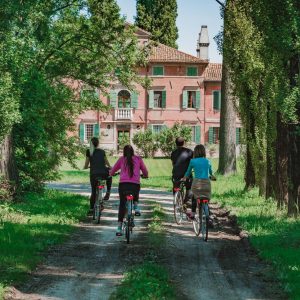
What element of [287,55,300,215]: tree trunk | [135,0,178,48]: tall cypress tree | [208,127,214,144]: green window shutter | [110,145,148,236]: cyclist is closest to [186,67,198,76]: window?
[135,0,178,48]: tall cypress tree

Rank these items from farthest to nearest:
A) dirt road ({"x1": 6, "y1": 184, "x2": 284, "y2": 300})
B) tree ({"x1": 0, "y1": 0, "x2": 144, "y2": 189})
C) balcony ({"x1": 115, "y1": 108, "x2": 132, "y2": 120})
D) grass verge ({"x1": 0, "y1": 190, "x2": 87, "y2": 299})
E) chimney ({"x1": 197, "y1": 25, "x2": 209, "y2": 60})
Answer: chimney ({"x1": 197, "y1": 25, "x2": 209, "y2": 60}) → balcony ({"x1": 115, "y1": 108, "x2": 132, "y2": 120}) → tree ({"x1": 0, "y1": 0, "x2": 144, "y2": 189}) → grass verge ({"x1": 0, "y1": 190, "x2": 87, "y2": 299}) → dirt road ({"x1": 6, "y1": 184, "x2": 284, "y2": 300})

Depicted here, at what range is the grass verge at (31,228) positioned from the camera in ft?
29.8

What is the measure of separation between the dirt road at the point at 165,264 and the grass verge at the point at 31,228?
0.72 feet

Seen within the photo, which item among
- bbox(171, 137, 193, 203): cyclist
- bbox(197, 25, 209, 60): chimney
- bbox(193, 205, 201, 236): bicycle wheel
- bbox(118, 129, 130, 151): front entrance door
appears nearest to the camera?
bbox(193, 205, 201, 236): bicycle wheel

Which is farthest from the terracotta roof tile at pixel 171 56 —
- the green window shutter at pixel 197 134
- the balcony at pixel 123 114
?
the green window shutter at pixel 197 134

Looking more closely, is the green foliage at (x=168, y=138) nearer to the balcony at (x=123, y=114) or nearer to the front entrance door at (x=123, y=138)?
the front entrance door at (x=123, y=138)

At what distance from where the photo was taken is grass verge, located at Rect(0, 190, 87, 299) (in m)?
9.09

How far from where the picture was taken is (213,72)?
5994 cm

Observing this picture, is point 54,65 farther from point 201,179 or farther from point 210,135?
point 210,135

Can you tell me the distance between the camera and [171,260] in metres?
9.89

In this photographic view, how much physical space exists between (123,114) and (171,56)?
21.0 feet

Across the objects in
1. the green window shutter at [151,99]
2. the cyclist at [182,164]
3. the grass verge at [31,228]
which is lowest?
the grass verge at [31,228]

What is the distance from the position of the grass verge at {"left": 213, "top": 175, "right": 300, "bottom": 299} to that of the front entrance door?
3487cm

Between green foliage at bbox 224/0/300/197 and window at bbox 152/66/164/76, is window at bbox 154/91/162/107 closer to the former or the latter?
window at bbox 152/66/164/76
